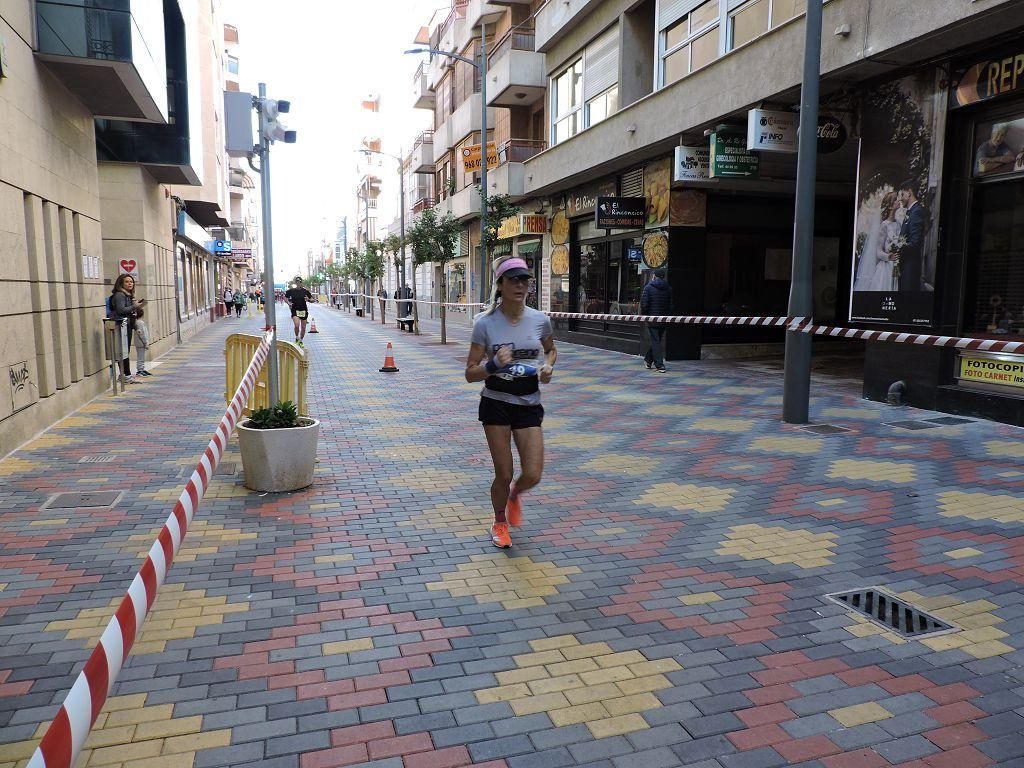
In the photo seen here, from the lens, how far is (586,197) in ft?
67.2

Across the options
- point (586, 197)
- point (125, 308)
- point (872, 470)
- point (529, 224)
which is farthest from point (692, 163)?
point (125, 308)

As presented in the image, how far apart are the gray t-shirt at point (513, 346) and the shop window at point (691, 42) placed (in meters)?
10.9

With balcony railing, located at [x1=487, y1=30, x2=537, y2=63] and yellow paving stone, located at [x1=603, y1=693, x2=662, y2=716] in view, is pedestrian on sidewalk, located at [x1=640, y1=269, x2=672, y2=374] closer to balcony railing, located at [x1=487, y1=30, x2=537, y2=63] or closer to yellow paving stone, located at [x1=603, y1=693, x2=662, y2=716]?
yellow paving stone, located at [x1=603, y1=693, x2=662, y2=716]

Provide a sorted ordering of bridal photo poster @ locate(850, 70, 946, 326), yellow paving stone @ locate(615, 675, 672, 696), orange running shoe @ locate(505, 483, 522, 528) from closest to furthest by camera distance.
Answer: yellow paving stone @ locate(615, 675, 672, 696) < orange running shoe @ locate(505, 483, 522, 528) < bridal photo poster @ locate(850, 70, 946, 326)

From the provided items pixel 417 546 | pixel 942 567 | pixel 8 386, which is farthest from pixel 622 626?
pixel 8 386

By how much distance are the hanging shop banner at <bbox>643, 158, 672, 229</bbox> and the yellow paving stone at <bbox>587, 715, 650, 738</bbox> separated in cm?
1407

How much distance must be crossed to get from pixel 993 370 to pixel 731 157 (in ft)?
19.4

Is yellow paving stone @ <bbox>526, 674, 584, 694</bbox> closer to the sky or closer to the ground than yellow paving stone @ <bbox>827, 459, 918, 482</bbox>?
closer to the ground

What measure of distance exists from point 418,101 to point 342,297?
3043cm

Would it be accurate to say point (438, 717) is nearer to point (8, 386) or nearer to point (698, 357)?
point (8, 386)

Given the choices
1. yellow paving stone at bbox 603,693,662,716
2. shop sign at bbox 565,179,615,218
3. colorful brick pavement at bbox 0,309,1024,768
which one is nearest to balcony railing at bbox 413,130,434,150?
shop sign at bbox 565,179,615,218

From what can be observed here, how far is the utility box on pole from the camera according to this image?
6977 millimetres

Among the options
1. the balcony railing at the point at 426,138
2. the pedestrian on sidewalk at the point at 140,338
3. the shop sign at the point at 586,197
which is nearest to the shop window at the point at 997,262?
the shop sign at the point at 586,197

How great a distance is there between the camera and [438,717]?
3.05m
